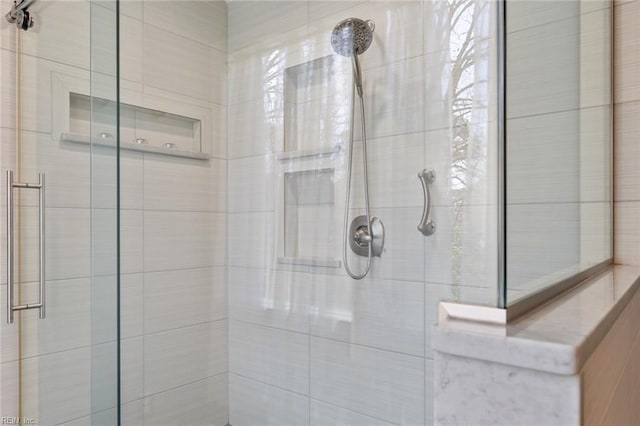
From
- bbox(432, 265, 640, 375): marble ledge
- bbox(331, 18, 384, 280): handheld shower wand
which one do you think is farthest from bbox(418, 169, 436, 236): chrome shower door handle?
bbox(432, 265, 640, 375): marble ledge

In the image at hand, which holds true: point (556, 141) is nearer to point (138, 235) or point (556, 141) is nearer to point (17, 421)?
point (138, 235)

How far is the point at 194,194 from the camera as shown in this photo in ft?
5.60

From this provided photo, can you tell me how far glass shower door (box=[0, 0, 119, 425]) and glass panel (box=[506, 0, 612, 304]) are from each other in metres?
0.99

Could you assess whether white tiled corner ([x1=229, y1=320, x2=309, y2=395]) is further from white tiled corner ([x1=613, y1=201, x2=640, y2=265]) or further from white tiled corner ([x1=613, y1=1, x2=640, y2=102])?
white tiled corner ([x1=613, y1=1, x2=640, y2=102])

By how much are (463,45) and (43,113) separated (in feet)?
4.05

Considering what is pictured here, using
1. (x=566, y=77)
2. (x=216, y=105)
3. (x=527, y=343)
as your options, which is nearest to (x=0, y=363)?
(x=216, y=105)

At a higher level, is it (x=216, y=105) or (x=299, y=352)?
(x=216, y=105)

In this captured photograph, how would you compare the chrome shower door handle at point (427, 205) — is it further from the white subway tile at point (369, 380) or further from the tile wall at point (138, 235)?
the tile wall at point (138, 235)

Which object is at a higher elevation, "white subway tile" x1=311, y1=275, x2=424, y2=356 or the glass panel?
the glass panel

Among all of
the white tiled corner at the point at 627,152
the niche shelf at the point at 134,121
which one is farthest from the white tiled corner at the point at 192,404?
the white tiled corner at the point at 627,152

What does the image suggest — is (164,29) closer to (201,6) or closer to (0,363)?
(201,6)

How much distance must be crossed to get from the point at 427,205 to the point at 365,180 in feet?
0.84

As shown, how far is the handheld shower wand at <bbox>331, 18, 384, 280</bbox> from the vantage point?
143cm

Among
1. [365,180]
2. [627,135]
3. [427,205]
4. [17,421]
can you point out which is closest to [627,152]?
[627,135]
